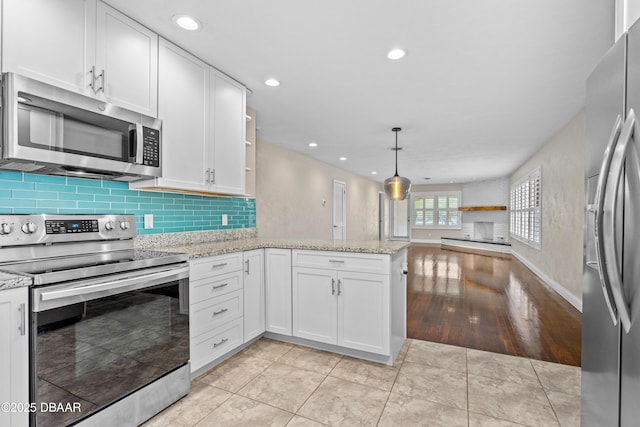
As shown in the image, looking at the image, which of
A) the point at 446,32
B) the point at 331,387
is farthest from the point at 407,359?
the point at 446,32

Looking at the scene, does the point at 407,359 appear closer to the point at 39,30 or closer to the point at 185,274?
the point at 185,274

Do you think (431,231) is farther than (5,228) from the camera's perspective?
Yes

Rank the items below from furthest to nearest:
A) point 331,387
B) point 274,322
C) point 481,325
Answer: point 481,325 → point 274,322 → point 331,387

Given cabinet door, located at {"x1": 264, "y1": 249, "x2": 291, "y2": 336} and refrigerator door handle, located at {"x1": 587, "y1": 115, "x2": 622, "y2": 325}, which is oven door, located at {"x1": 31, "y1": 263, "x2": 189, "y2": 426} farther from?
refrigerator door handle, located at {"x1": 587, "y1": 115, "x2": 622, "y2": 325}

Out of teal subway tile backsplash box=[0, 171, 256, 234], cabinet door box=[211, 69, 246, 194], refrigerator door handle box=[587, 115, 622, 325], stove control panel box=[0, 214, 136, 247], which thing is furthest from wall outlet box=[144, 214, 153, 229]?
refrigerator door handle box=[587, 115, 622, 325]

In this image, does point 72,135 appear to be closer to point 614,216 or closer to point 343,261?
point 343,261

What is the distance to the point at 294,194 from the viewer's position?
5.51 meters

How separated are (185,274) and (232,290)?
54cm

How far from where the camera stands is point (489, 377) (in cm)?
221

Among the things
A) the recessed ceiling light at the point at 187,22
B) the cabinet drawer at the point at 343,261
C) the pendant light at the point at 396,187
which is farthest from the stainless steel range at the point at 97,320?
the pendant light at the point at 396,187

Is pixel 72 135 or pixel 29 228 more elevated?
pixel 72 135

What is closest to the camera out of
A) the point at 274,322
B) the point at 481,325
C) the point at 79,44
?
the point at 79,44

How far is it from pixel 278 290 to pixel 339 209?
5.15 meters

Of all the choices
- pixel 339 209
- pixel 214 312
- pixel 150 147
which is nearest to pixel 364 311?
pixel 214 312
